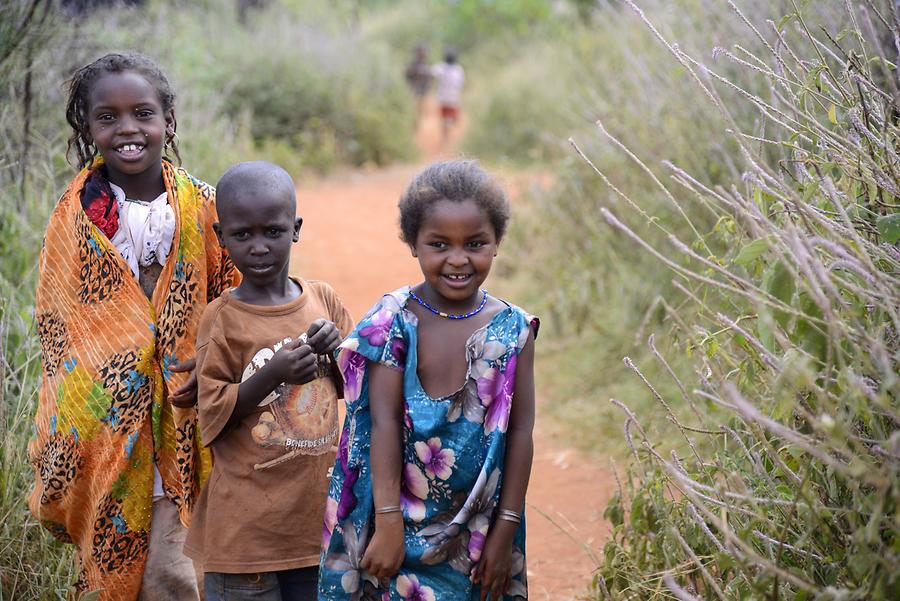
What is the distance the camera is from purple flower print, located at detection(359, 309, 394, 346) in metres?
2.29

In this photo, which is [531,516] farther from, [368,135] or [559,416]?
[368,135]

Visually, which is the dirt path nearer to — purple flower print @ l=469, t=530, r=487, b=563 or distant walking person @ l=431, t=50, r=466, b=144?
distant walking person @ l=431, t=50, r=466, b=144

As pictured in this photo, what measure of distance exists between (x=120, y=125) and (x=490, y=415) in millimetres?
1275

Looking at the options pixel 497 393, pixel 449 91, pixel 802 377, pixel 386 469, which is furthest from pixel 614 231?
pixel 449 91

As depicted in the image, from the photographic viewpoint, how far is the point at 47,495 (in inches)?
108

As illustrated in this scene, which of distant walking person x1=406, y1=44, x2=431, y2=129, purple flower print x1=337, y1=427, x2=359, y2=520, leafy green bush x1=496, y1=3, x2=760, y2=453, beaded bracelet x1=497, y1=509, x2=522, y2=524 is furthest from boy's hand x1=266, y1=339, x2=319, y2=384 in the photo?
distant walking person x1=406, y1=44, x2=431, y2=129

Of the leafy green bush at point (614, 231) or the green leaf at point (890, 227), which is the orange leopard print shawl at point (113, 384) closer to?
the green leaf at point (890, 227)

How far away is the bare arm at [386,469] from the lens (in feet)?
7.40

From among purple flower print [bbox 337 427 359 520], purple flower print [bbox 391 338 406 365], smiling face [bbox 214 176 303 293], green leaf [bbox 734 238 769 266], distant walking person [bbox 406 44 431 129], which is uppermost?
green leaf [bbox 734 238 769 266]

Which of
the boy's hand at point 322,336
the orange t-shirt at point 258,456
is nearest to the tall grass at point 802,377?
the boy's hand at point 322,336

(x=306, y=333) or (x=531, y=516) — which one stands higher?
(x=306, y=333)

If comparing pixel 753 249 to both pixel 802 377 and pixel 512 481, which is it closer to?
pixel 802 377

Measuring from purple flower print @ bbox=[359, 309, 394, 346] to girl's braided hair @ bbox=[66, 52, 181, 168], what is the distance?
0.98 meters

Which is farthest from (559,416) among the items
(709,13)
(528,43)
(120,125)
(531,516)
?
(528,43)
